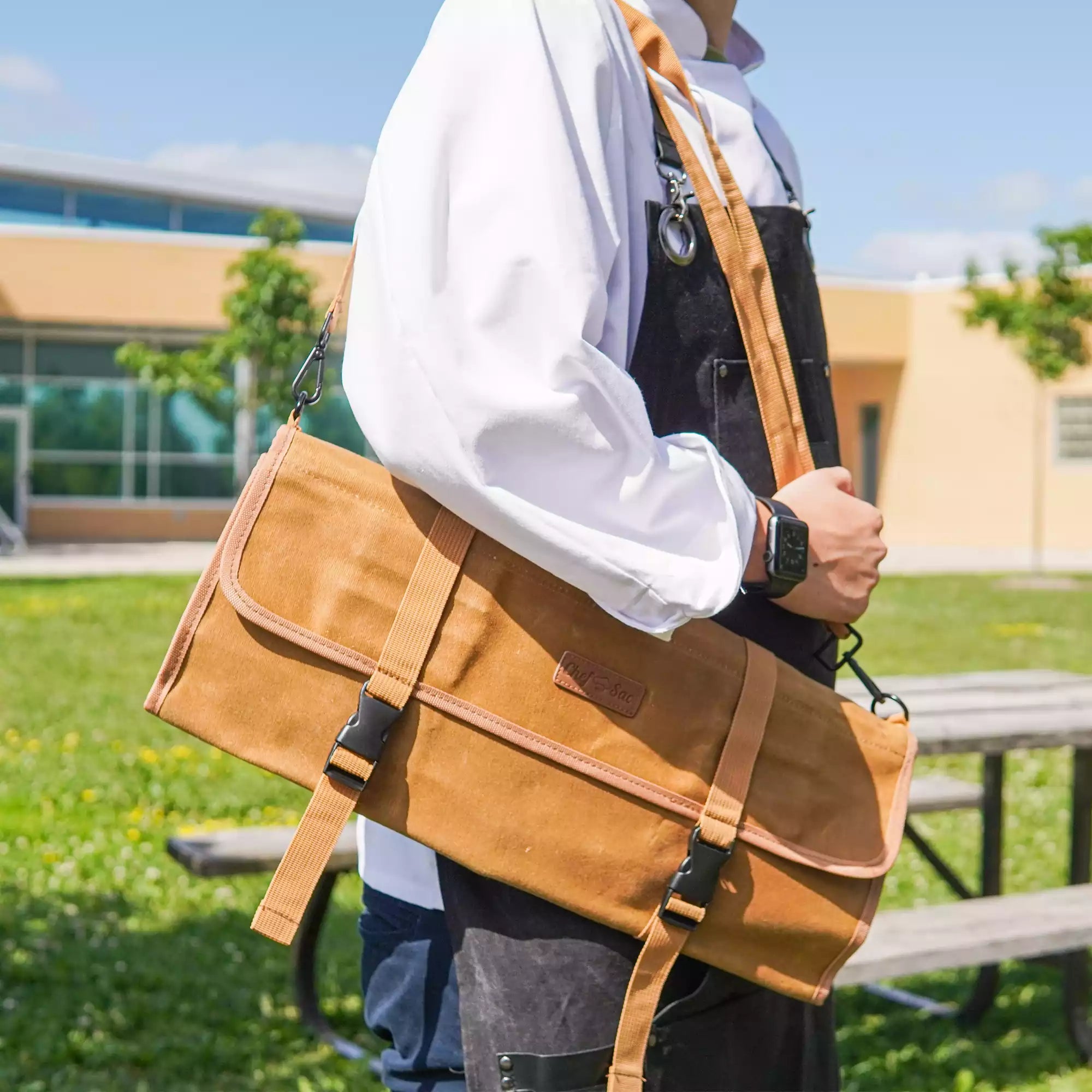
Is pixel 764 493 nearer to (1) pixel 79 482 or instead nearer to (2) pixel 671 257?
(2) pixel 671 257

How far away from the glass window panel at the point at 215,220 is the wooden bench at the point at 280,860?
30.3 m

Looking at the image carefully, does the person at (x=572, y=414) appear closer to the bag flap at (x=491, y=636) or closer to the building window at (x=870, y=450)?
the bag flap at (x=491, y=636)

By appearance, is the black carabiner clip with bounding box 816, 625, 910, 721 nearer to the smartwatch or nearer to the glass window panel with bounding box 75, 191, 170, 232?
the smartwatch

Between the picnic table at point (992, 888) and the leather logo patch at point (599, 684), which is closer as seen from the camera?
the leather logo patch at point (599, 684)

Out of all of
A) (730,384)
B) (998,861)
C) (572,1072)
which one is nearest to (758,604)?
(730,384)

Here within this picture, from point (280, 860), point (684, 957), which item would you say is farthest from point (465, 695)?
point (280, 860)

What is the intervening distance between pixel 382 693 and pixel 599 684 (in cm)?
21

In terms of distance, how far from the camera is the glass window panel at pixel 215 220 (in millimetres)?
32156

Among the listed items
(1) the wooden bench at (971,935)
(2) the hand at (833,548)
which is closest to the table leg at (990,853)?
(1) the wooden bench at (971,935)

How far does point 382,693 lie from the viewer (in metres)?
1.34

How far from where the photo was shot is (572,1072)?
1.36m

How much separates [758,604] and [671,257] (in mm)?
388

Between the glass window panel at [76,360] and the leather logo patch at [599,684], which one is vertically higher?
the leather logo patch at [599,684]

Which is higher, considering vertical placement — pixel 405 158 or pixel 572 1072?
pixel 405 158
